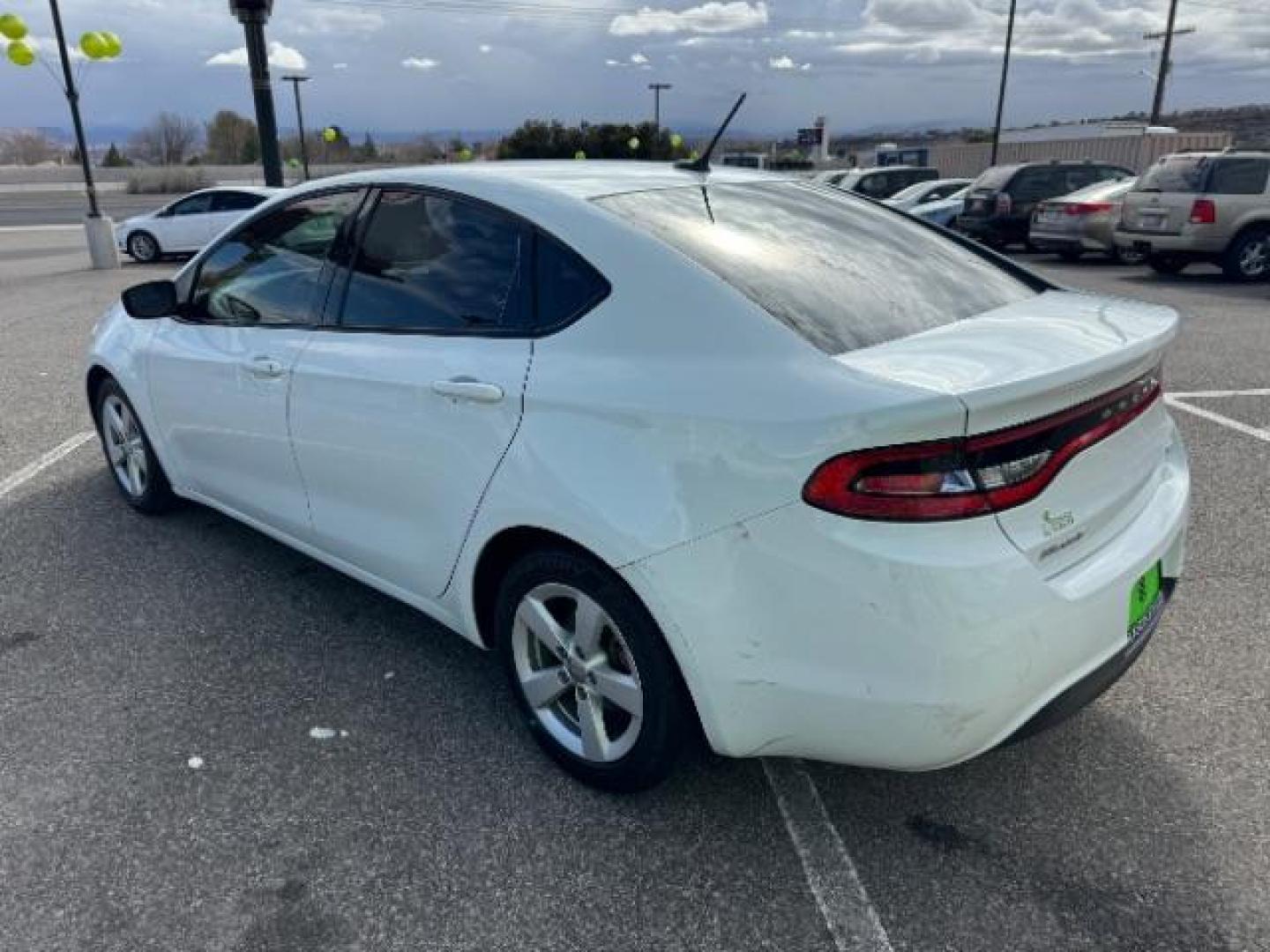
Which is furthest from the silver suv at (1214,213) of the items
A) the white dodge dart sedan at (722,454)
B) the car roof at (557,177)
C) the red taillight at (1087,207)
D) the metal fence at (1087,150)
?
the car roof at (557,177)

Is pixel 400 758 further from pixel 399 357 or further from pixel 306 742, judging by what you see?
pixel 399 357

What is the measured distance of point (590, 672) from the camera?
247 centimetres

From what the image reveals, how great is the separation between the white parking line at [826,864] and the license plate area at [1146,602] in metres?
0.87

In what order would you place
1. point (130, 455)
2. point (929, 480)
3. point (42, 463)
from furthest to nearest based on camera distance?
point (42, 463) → point (130, 455) → point (929, 480)

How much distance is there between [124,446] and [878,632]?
3.98 m

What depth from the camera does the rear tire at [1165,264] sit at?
43.6ft

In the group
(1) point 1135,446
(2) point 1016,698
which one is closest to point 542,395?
(2) point 1016,698

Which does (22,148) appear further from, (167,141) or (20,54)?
(20,54)

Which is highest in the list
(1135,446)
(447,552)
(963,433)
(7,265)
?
(963,433)

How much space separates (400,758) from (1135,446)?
215 cm

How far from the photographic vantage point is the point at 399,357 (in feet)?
9.12

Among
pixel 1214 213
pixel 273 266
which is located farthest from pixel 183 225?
pixel 1214 213

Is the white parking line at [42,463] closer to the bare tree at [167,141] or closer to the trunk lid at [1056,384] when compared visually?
the trunk lid at [1056,384]

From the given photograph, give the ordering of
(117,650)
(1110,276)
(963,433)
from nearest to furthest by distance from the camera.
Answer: (963,433) → (117,650) → (1110,276)
